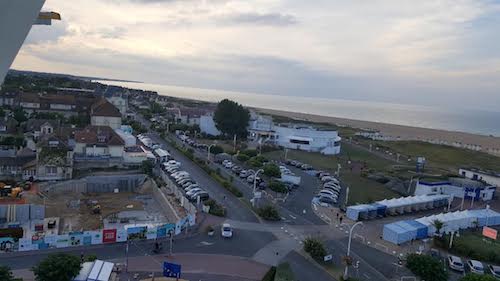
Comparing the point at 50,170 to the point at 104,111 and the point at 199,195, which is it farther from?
the point at 104,111

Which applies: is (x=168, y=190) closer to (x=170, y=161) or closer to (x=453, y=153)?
(x=170, y=161)

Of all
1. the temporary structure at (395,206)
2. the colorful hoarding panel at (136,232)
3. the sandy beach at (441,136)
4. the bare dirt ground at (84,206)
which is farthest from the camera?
the sandy beach at (441,136)

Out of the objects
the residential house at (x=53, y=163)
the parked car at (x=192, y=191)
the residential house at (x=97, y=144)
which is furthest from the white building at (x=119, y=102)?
the parked car at (x=192, y=191)

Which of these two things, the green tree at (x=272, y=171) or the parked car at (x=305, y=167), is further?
the parked car at (x=305, y=167)

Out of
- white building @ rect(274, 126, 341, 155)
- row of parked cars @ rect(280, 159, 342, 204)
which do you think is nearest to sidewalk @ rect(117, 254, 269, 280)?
row of parked cars @ rect(280, 159, 342, 204)

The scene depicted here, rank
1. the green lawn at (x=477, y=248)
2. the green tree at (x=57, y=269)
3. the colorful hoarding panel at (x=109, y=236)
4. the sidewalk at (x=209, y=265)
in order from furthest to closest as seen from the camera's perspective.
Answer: the green lawn at (x=477, y=248)
the colorful hoarding panel at (x=109, y=236)
the sidewalk at (x=209, y=265)
the green tree at (x=57, y=269)

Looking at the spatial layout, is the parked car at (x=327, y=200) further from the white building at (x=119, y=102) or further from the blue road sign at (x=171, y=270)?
the white building at (x=119, y=102)
